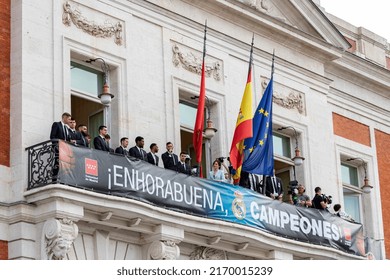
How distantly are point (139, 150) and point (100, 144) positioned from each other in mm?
Result: 1015

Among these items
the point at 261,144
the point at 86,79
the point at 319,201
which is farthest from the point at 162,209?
the point at 319,201

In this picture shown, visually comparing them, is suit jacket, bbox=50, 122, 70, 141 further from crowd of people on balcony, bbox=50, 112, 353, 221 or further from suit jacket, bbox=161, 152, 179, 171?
suit jacket, bbox=161, 152, 179, 171

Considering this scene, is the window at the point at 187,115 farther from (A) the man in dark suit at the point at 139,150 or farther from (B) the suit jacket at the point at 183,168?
(A) the man in dark suit at the point at 139,150

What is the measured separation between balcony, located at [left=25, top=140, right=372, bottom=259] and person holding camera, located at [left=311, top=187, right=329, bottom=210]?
38cm

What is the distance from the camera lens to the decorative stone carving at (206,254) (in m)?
23.7

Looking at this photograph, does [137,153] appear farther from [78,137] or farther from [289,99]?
[289,99]

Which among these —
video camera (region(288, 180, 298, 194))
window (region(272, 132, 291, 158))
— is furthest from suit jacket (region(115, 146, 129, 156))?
window (region(272, 132, 291, 158))

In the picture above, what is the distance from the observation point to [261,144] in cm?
2478

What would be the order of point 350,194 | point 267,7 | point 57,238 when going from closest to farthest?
point 57,238 < point 267,7 < point 350,194

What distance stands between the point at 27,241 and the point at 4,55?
3.59m

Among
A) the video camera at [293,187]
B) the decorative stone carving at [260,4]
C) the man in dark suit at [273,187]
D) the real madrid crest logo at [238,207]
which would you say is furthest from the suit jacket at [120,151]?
the decorative stone carving at [260,4]

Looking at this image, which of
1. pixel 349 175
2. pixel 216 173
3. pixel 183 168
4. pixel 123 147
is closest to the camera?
pixel 123 147
